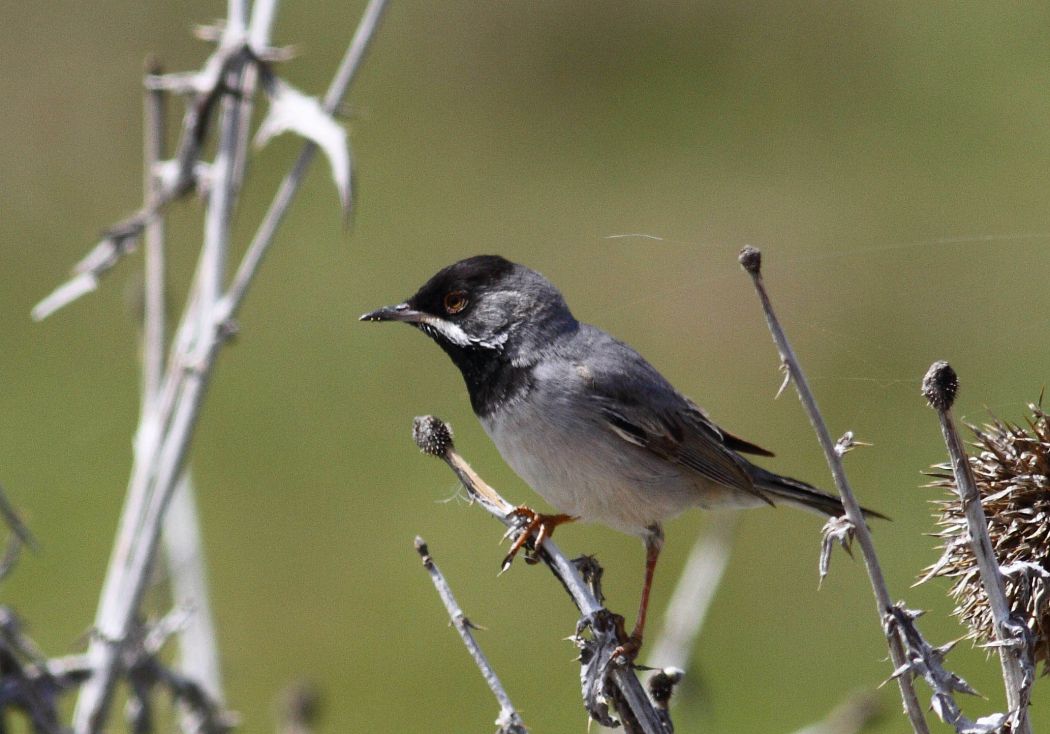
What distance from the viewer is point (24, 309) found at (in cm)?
1322

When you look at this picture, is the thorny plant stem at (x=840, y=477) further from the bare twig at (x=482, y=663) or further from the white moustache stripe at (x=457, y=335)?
the white moustache stripe at (x=457, y=335)

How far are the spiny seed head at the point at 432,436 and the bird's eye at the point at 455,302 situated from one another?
972 millimetres

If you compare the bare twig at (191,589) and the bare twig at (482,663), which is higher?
the bare twig at (482,663)

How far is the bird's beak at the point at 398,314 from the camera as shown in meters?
3.73

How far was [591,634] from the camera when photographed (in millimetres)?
2715

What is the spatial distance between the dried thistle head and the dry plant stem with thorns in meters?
1.66

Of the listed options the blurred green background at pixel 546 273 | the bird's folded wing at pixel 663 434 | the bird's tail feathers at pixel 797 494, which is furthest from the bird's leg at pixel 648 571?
the blurred green background at pixel 546 273

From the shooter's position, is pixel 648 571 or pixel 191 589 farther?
pixel 191 589

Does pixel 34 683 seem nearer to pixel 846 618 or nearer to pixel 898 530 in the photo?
pixel 898 530

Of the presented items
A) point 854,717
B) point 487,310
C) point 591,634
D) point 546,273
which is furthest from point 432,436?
point 546,273

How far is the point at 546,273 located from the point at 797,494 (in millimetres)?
7596

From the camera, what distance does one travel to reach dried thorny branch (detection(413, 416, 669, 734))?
2492 mm

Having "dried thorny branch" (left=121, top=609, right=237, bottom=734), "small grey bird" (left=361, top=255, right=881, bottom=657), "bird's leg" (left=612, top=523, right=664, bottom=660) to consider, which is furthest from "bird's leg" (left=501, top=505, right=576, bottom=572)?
"dried thorny branch" (left=121, top=609, right=237, bottom=734)

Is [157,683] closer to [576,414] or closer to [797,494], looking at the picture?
[576,414]
